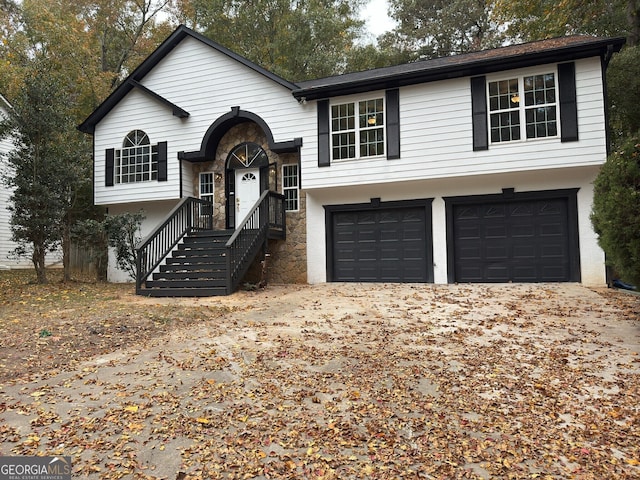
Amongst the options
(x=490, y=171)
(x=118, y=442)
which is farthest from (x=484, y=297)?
(x=118, y=442)

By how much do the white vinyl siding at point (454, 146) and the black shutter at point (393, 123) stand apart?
11 centimetres

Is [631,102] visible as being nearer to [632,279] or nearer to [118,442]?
[632,279]

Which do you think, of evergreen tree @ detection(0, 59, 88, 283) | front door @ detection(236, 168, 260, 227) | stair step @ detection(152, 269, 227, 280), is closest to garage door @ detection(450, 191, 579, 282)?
front door @ detection(236, 168, 260, 227)

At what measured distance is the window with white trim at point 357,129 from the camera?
11367 millimetres

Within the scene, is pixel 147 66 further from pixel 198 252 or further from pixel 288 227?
pixel 288 227

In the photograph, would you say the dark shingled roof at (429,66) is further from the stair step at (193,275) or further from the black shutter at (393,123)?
the stair step at (193,275)

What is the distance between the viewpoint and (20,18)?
1936cm

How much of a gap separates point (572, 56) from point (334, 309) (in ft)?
25.2

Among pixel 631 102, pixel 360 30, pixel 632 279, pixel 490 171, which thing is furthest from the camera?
pixel 360 30

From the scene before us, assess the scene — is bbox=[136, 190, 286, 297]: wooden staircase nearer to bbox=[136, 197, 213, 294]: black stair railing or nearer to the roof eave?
bbox=[136, 197, 213, 294]: black stair railing

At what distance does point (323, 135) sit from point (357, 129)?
945 millimetres

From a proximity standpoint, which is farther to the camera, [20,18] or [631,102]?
[20,18]

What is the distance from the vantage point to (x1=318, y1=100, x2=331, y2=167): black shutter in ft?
38.3

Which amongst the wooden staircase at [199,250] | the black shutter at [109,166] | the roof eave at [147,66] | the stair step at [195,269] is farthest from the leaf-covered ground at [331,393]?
the roof eave at [147,66]
